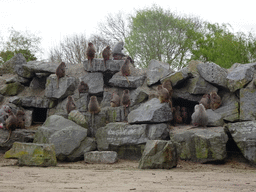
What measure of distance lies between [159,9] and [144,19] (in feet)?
6.54

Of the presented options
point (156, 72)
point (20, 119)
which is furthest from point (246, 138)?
point (20, 119)

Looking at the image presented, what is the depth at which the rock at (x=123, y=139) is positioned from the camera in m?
10.8

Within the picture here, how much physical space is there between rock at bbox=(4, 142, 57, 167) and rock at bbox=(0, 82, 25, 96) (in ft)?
25.3

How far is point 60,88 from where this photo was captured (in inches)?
561

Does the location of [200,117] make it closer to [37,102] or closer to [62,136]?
[62,136]

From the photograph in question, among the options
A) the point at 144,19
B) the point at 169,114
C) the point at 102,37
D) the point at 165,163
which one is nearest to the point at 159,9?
the point at 144,19

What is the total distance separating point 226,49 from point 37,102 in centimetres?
1363

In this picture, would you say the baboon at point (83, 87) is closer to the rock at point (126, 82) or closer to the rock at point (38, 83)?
the rock at point (126, 82)

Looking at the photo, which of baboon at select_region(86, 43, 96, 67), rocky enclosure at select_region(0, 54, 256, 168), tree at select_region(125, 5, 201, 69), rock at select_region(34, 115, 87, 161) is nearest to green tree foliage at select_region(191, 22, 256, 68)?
tree at select_region(125, 5, 201, 69)

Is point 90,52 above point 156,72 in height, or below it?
above

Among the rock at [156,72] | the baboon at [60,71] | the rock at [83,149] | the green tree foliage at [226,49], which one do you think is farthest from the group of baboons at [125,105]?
the green tree foliage at [226,49]

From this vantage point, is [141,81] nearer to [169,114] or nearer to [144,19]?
[169,114]

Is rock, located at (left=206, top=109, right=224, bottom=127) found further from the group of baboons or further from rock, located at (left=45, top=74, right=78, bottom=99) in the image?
rock, located at (left=45, top=74, right=78, bottom=99)

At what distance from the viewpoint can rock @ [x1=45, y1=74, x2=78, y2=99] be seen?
46.6 feet
